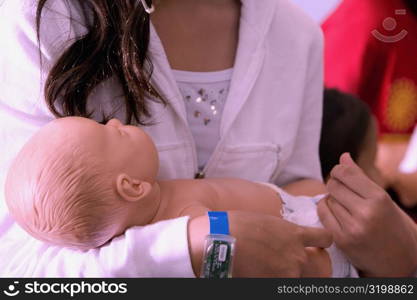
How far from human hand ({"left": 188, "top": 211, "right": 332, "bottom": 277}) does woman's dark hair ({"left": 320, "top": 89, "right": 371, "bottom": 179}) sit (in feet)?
2.22

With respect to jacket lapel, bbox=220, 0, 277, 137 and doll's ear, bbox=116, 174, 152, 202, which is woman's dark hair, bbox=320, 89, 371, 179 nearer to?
jacket lapel, bbox=220, 0, 277, 137

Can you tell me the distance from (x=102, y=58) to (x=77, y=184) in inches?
9.8

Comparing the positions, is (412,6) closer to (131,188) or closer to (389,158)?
(389,158)

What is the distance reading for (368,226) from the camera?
2.97 feet

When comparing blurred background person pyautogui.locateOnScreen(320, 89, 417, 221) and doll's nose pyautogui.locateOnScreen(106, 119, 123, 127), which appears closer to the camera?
doll's nose pyautogui.locateOnScreen(106, 119, 123, 127)

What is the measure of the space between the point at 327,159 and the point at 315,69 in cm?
42

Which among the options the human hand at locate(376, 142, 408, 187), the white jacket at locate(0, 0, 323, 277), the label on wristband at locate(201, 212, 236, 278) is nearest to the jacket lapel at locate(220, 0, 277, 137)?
the white jacket at locate(0, 0, 323, 277)

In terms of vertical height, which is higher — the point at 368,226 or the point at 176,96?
the point at 176,96

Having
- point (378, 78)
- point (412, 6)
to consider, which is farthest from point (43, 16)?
point (378, 78)

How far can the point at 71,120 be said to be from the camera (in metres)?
0.82

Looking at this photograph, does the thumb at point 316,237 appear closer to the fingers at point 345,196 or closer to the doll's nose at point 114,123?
the fingers at point 345,196

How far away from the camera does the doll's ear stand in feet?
2.61

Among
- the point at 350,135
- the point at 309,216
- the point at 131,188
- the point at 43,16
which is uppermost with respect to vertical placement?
the point at 43,16

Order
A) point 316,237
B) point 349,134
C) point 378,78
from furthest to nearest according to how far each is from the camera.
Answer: point 378,78
point 349,134
point 316,237
